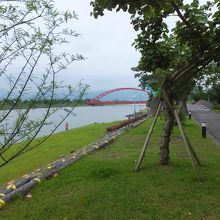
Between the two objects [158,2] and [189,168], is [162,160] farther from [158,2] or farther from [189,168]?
[158,2]

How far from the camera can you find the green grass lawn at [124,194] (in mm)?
6527

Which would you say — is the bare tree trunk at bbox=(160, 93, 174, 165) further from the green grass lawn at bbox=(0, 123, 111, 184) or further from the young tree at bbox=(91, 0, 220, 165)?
the green grass lawn at bbox=(0, 123, 111, 184)

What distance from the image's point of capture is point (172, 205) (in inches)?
273

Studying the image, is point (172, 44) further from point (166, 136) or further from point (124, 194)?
point (124, 194)

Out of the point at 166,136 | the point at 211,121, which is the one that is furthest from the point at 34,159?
the point at 211,121

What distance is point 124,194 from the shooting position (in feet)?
24.8

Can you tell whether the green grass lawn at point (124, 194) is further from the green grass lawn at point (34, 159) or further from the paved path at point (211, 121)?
the paved path at point (211, 121)

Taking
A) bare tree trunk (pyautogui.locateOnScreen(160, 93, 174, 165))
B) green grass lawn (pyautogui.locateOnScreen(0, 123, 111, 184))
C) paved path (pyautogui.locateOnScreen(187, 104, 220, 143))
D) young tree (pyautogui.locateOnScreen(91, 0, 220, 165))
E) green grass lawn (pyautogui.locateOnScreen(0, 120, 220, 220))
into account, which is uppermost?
young tree (pyautogui.locateOnScreen(91, 0, 220, 165))

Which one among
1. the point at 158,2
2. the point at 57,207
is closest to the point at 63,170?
the point at 57,207

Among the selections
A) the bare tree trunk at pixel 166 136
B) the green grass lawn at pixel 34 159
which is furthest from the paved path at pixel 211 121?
the bare tree trunk at pixel 166 136

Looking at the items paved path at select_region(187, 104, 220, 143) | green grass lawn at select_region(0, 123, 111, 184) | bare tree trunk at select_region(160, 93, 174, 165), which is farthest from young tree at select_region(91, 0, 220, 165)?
paved path at select_region(187, 104, 220, 143)

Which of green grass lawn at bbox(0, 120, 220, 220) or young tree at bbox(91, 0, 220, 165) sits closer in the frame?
green grass lawn at bbox(0, 120, 220, 220)

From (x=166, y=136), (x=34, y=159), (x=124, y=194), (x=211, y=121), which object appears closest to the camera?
(x=124, y=194)

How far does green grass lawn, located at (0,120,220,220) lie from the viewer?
21.4ft
